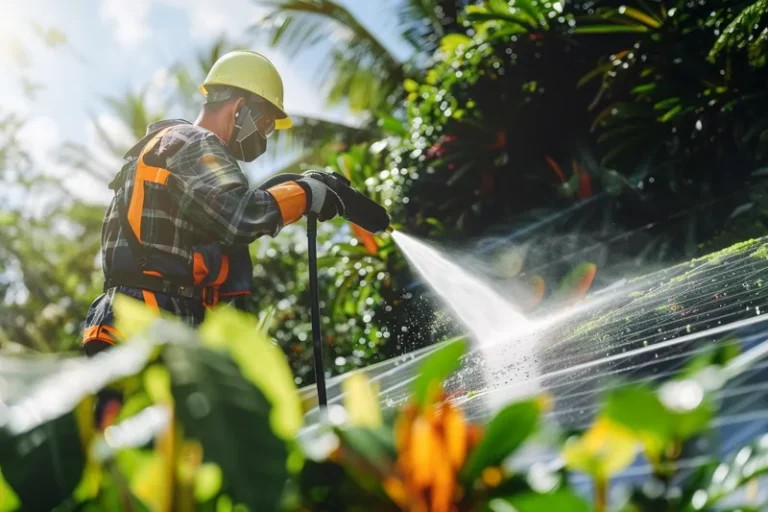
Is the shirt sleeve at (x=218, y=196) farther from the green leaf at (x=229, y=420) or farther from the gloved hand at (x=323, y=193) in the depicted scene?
the green leaf at (x=229, y=420)

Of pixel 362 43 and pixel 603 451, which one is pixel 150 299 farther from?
pixel 362 43

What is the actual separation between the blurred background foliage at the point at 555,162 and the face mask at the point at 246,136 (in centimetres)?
274

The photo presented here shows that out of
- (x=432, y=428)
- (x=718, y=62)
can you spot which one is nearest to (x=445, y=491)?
(x=432, y=428)

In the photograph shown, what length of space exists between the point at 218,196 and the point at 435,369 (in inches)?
77.1

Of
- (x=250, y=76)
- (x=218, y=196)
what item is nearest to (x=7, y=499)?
(x=218, y=196)

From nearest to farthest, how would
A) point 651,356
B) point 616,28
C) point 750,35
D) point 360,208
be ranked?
point 651,356, point 360,208, point 750,35, point 616,28

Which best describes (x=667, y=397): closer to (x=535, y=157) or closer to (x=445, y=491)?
(x=445, y=491)

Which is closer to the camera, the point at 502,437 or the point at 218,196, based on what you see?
the point at 502,437

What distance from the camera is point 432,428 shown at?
1.29 ft

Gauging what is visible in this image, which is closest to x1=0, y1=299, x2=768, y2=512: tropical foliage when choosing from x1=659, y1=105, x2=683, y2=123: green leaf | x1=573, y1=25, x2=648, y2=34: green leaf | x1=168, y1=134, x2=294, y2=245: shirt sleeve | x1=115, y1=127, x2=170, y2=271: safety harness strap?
x1=168, y1=134, x2=294, y2=245: shirt sleeve

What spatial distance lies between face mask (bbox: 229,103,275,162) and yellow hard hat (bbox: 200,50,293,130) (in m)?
0.14

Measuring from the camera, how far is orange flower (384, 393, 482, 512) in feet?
1.29

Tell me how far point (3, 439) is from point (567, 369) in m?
1.14

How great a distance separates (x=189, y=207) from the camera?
2.36 metres
